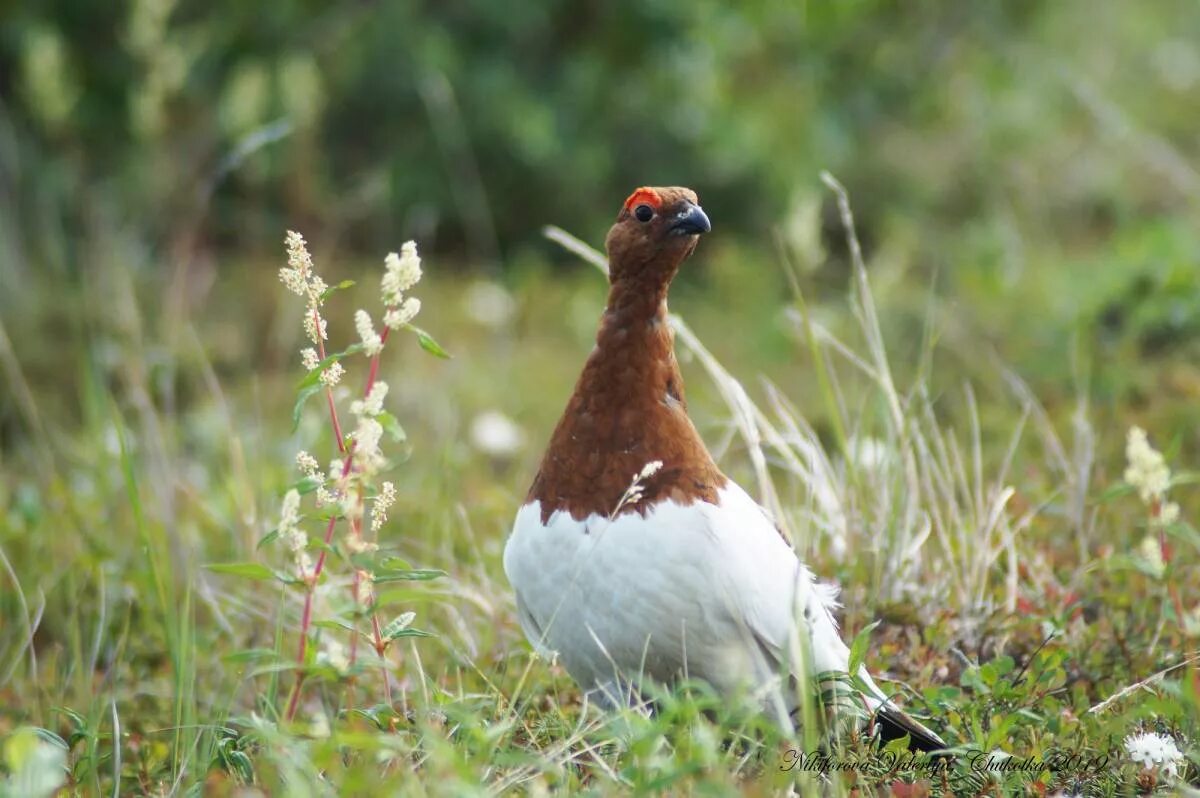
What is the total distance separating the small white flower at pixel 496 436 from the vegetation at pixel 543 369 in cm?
4

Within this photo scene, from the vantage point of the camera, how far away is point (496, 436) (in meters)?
5.17

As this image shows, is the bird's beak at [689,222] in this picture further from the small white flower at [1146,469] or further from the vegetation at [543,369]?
the small white flower at [1146,469]

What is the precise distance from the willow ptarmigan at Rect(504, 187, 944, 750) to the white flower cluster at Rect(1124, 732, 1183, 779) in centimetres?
34

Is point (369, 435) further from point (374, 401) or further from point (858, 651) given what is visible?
point (858, 651)

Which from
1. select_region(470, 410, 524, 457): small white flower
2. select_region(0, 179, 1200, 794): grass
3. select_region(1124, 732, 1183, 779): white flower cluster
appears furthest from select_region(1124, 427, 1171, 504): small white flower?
select_region(470, 410, 524, 457): small white flower

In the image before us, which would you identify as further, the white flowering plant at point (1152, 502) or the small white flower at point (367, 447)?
the white flowering plant at point (1152, 502)

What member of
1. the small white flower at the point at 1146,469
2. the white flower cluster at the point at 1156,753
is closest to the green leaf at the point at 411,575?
the white flower cluster at the point at 1156,753

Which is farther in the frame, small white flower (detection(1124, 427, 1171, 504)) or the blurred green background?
the blurred green background

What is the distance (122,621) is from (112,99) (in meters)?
4.16

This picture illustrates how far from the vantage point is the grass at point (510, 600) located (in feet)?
8.03

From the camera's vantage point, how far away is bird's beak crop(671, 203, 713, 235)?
2750 mm

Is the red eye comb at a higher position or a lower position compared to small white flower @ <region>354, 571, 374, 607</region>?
higher

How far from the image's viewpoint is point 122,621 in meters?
3.96

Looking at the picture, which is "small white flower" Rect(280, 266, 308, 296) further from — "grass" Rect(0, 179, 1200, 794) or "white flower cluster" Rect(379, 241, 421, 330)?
"grass" Rect(0, 179, 1200, 794)
